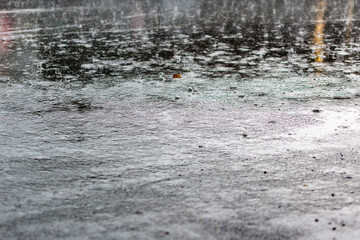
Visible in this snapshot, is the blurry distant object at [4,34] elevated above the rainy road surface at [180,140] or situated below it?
above

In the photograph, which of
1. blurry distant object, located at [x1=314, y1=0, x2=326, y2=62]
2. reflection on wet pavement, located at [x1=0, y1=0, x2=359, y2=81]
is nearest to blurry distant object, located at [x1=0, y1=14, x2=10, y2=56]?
reflection on wet pavement, located at [x1=0, y1=0, x2=359, y2=81]

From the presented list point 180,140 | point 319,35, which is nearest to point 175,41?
point 319,35

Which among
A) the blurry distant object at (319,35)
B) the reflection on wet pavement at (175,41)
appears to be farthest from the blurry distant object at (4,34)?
the blurry distant object at (319,35)

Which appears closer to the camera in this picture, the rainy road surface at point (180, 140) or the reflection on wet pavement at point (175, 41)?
the rainy road surface at point (180, 140)

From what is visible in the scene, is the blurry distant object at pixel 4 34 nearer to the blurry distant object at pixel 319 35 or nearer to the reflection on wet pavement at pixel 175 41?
the reflection on wet pavement at pixel 175 41

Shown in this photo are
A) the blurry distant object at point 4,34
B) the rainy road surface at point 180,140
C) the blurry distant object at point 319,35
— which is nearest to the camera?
the rainy road surface at point 180,140

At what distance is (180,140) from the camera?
194 inches

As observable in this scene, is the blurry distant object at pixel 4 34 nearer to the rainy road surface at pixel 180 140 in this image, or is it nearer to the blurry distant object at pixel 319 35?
the rainy road surface at pixel 180 140

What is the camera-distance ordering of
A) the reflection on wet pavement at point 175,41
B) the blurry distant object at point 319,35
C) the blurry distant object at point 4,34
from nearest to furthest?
the reflection on wet pavement at point 175,41
the blurry distant object at point 319,35
the blurry distant object at point 4,34

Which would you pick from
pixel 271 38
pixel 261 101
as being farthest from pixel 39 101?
pixel 271 38

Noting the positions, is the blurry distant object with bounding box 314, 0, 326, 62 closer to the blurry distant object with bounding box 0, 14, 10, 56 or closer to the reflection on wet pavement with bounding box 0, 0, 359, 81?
the reflection on wet pavement with bounding box 0, 0, 359, 81

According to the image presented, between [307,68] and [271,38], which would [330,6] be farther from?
[307,68]

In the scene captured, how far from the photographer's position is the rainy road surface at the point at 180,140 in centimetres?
333

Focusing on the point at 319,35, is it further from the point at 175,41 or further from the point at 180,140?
the point at 180,140
